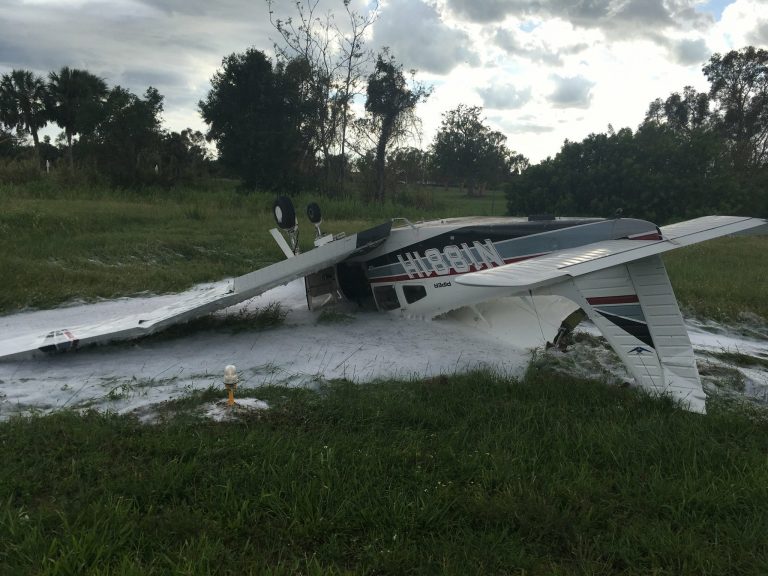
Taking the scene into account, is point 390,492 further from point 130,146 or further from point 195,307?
point 130,146

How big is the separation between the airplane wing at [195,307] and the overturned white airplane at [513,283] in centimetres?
1

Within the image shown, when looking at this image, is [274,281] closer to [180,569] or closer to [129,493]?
[129,493]

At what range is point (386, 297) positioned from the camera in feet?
25.1

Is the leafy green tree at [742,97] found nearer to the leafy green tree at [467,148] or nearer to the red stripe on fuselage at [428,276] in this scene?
the leafy green tree at [467,148]

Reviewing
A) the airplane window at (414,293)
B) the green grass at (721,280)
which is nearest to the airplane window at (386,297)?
the airplane window at (414,293)

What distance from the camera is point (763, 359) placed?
6.05 metres

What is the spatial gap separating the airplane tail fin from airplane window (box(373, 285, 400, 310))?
10.3 feet

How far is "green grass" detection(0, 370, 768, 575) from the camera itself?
8.43 ft

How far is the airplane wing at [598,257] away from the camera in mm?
3879

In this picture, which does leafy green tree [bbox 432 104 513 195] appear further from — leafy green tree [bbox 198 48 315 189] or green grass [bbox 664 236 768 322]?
green grass [bbox 664 236 768 322]

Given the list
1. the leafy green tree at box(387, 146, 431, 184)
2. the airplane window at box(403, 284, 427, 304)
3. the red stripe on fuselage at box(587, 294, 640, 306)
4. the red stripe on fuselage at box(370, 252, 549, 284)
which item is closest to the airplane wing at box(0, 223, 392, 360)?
the red stripe on fuselage at box(370, 252, 549, 284)

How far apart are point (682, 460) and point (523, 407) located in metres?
1.14

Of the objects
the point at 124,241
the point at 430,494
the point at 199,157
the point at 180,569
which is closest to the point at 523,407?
the point at 430,494

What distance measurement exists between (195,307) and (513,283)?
13.3 feet
